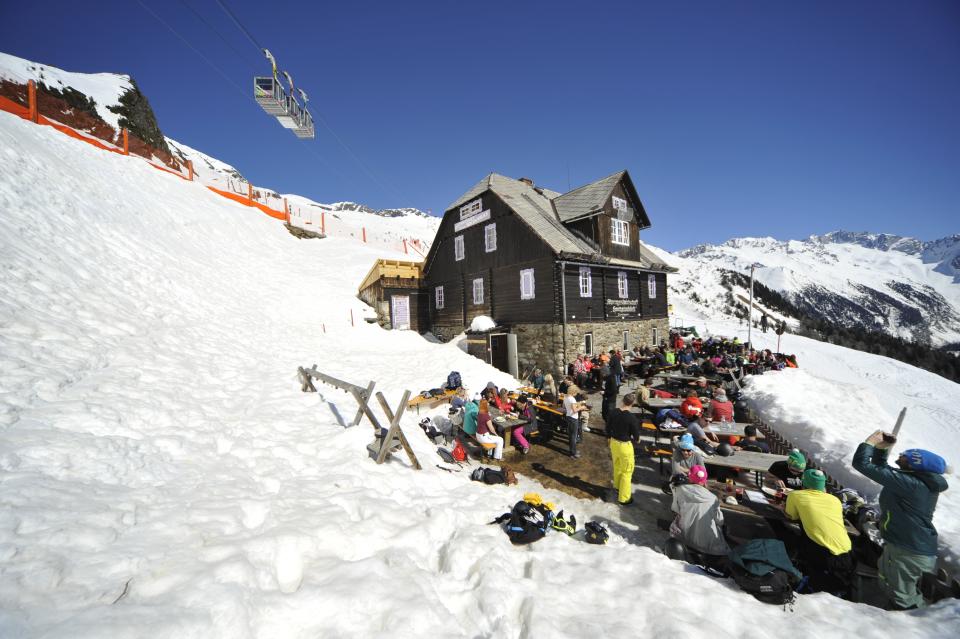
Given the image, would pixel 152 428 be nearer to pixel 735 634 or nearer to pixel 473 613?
pixel 473 613

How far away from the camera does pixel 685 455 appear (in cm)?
601

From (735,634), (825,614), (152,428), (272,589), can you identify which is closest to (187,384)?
(152,428)

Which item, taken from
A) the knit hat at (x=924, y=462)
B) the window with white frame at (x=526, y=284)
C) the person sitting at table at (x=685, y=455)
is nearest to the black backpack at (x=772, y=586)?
the knit hat at (x=924, y=462)

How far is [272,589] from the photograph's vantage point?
297 cm

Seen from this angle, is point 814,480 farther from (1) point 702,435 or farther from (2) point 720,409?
(2) point 720,409

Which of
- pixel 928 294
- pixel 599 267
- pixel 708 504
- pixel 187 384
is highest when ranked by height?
pixel 928 294

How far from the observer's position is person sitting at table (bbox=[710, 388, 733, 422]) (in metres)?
8.72

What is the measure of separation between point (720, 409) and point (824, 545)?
5041 mm

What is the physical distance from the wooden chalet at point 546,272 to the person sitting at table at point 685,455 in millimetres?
10513

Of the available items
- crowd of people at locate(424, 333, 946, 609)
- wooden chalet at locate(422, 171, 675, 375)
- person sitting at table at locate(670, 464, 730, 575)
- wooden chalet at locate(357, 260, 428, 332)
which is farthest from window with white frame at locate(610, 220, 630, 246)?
person sitting at table at locate(670, 464, 730, 575)

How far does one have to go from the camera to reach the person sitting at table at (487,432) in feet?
26.8

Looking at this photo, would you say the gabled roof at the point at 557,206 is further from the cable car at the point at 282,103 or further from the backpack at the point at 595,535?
the backpack at the point at 595,535

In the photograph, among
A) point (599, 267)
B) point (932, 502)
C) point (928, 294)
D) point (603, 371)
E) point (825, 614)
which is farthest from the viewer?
point (928, 294)

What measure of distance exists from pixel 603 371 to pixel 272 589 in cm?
1242
